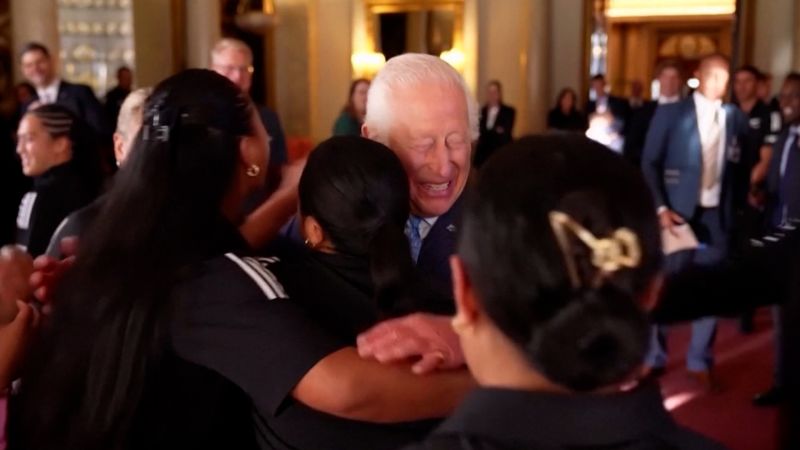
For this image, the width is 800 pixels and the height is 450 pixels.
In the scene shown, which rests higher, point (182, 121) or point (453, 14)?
point (453, 14)

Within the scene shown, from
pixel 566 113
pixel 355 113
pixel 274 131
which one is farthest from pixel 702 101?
pixel 566 113

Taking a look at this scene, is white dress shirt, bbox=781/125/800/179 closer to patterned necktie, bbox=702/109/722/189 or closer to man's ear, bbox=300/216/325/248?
patterned necktie, bbox=702/109/722/189

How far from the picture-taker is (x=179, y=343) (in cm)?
119

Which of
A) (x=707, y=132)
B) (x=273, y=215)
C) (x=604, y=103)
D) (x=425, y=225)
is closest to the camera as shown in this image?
(x=273, y=215)

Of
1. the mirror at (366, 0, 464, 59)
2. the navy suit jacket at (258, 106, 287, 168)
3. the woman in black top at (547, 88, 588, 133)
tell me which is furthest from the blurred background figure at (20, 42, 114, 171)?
the mirror at (366, 0, 464, 59)

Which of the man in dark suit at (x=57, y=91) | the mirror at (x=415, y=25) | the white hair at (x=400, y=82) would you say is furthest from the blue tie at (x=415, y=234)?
the mirror at (x=415, y=25)

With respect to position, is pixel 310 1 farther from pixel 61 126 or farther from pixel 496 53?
pixel 61 126

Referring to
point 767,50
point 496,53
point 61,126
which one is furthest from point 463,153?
point 496,53

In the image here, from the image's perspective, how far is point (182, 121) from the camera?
129 centimetres

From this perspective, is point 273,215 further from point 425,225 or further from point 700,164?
point 700,164

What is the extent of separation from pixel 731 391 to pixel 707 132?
132cm

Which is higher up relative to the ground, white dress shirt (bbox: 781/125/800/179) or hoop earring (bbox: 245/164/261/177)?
hoop earring (bbox: 245/164/261/177)

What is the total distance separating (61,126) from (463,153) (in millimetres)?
1573

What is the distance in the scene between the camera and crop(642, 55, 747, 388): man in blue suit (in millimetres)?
4586
